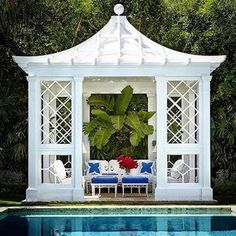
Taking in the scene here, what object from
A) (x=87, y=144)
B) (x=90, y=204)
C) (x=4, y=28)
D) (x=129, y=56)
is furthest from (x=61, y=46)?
(x=90, y=204)

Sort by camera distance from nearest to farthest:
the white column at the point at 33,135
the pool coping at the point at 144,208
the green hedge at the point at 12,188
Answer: the pool coping at the point at 144,208
the white column at the point at 33,135
the green hedge at the point at 12,188

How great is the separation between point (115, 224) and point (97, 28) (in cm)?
1312

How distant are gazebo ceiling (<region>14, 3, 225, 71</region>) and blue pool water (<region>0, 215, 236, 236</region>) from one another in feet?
14.0

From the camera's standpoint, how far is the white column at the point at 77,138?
56.3ft

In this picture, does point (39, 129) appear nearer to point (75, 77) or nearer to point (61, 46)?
point (75, 77)

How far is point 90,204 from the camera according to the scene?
16.5m

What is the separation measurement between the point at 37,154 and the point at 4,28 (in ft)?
19.4

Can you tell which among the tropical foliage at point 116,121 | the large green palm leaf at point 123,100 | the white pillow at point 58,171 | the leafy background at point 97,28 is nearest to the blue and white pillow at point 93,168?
the tropical foliage at point 116,121

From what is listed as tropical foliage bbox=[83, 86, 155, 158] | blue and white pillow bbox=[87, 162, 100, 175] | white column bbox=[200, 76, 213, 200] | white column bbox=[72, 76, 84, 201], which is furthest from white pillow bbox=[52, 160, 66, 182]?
white column bbox=[200, 76, 213, 200]

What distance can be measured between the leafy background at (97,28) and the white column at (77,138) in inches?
164

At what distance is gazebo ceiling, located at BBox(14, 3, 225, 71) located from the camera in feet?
56.5

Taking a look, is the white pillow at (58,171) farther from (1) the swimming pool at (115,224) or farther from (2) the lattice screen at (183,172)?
(2) the lattice screen at (183,172)

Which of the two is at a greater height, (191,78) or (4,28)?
(4,28)

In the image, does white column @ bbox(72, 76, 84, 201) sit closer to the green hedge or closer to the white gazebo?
the white gazebo
